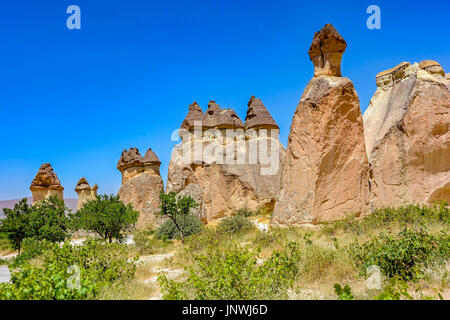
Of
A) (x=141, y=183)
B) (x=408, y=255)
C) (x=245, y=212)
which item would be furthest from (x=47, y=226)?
(x=408, y=255)

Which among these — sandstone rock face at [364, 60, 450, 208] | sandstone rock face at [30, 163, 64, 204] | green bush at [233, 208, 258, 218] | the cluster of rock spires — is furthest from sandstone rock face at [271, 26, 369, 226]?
sandstone rock face at [30, 163, 64, 204]

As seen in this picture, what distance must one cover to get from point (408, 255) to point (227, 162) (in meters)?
15.6

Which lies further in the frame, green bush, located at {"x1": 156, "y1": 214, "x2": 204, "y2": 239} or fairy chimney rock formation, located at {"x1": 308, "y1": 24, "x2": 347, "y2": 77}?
green bush, located at {"x1": 156, "y1": 214, "x2": 204, "y2": 239}

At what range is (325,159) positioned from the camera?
31.6ft

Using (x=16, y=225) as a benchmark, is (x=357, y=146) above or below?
above

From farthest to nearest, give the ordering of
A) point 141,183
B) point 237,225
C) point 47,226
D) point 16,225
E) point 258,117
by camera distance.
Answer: point 141,183, point 258,117, point 16,225, point 237,225, point 47,226

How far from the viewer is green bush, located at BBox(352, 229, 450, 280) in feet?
15.5

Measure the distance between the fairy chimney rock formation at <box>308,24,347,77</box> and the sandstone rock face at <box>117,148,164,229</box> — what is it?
15.1 m

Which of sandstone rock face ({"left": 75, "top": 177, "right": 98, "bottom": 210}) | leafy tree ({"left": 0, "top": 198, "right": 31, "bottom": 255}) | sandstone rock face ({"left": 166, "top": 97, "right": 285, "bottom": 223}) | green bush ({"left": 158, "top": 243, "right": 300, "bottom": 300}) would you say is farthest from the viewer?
sandstone rock face ({"left": 75, "top": 177, "right": 98, "bottom": 210})

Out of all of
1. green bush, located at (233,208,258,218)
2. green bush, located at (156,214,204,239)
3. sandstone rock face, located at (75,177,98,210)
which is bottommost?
green bush, located at (156,214,204,239)

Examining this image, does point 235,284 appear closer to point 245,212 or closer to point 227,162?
point 245,212

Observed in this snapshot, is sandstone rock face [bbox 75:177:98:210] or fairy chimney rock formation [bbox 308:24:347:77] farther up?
fairy chimney rock formation [bbox 308:24:347:77]

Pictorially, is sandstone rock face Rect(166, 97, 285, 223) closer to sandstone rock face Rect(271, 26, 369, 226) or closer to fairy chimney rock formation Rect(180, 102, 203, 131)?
fairy chimney rock formation Rect(180, 102, 203, 131)
